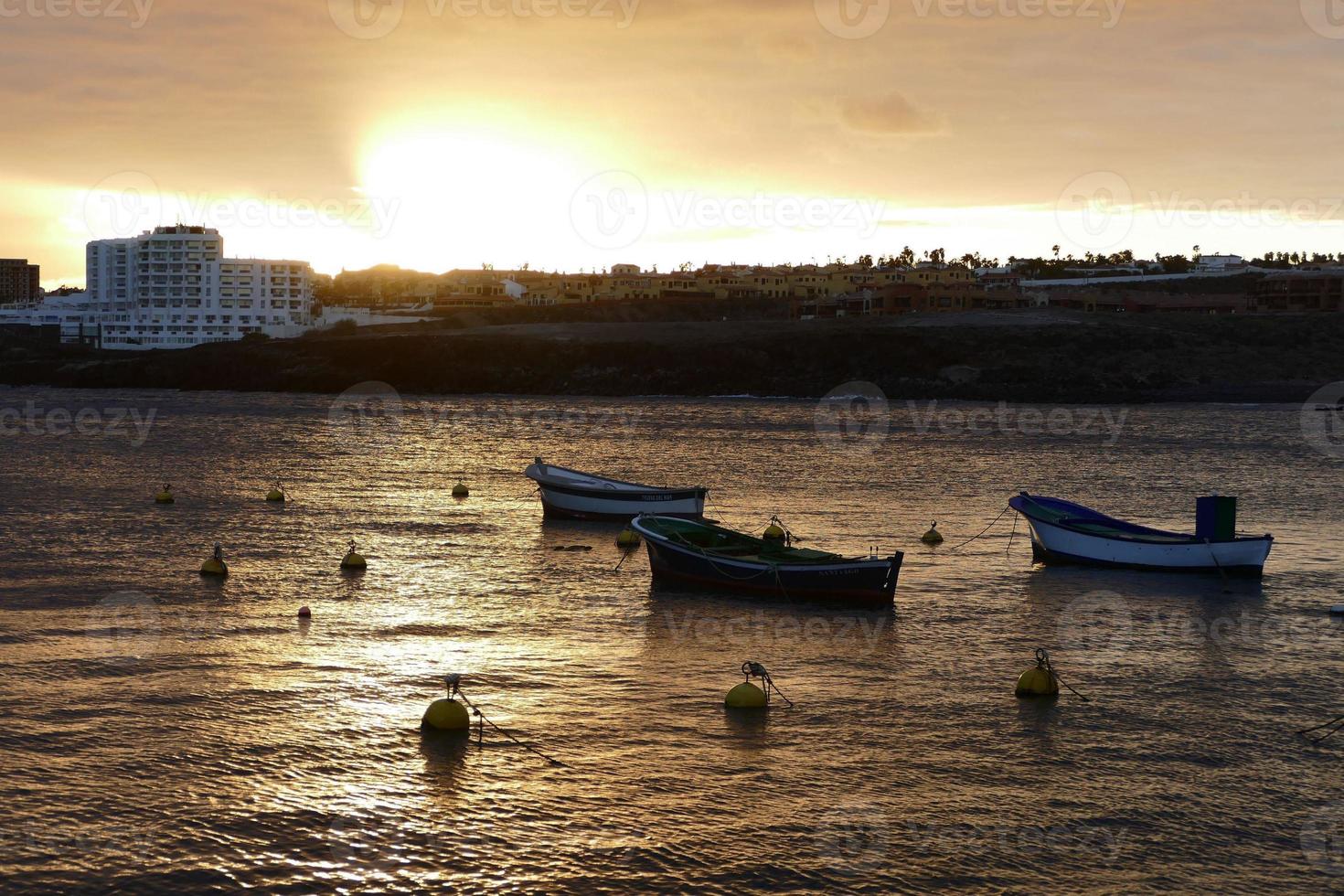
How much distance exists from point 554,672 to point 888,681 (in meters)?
5.92

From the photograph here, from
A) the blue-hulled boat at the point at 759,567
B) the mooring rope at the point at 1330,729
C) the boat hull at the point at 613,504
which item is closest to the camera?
the mooring rope at the point at 1330,729

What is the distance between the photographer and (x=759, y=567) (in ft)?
108

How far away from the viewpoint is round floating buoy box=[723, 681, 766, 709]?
22172 millimetres

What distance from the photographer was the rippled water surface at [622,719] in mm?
16453

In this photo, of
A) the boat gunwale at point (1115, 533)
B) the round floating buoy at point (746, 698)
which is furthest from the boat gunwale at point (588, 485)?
the round floating buoy at point (746, 698)

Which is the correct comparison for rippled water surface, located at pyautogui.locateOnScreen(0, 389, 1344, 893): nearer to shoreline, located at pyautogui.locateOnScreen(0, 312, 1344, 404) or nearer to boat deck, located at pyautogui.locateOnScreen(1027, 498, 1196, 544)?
boat deck, located at pyautogui.locateOnScreen(1027, 498, 1196, 544)

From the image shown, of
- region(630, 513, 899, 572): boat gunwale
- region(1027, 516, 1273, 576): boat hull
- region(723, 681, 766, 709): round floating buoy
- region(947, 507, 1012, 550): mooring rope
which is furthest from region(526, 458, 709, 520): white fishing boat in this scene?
region(723, 681, 766, 709): round floating buoy

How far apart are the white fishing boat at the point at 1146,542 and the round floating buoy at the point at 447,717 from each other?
22758mm

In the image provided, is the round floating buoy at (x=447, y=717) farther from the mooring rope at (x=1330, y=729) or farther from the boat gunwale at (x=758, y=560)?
the boat gunwale at (x=758, y=560)

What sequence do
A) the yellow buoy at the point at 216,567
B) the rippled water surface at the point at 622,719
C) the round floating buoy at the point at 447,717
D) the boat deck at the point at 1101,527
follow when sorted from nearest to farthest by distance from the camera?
the rippled water surface at the point at 622,719 < the round floating buoy at the point at 447,717 < the yellow buoy at the point at 216,567 < the boat deck at the point at 1101,527

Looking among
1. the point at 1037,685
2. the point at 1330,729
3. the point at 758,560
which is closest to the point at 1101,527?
the point at 758,560

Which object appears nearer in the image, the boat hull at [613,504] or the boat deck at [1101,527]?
the boat deck at [1101,527]

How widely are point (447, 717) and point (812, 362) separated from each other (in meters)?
141

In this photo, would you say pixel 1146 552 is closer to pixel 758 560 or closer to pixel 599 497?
pixel 758 560
